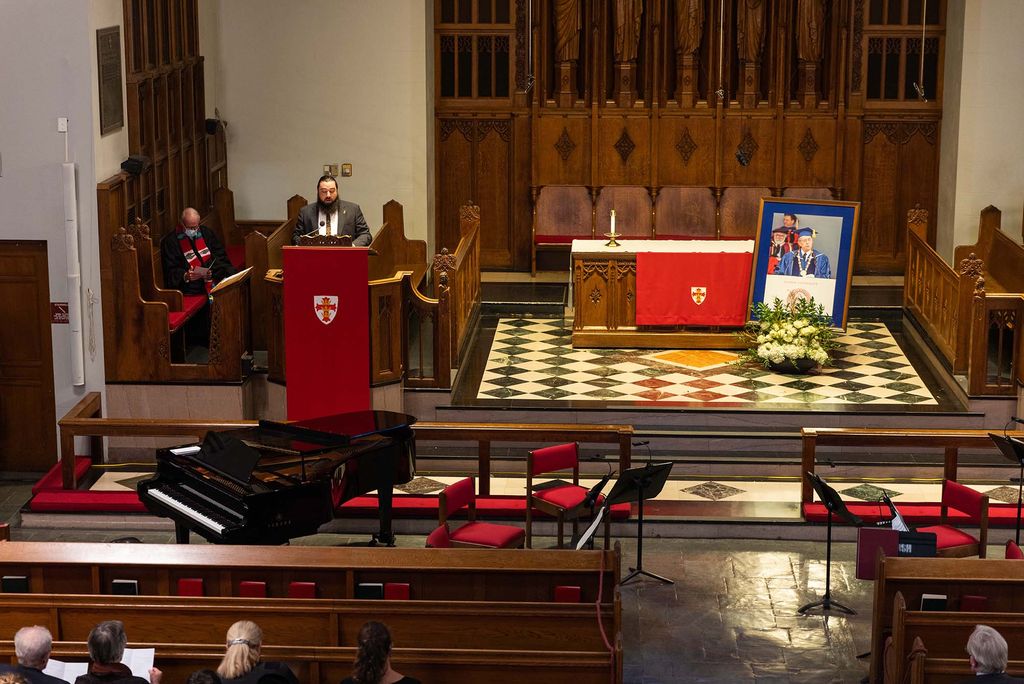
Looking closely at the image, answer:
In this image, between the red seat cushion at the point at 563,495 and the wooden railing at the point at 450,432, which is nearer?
the red seat cushion at the point at 563,495

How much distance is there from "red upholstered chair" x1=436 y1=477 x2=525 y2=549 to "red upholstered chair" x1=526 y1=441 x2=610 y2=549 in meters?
0.38

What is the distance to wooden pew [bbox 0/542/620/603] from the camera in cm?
749

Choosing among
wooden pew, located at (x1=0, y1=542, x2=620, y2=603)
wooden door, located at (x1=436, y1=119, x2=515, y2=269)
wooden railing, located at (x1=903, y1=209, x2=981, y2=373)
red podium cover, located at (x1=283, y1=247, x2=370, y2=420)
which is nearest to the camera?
wooden pew, located at (x1=0, y1=542, x2=620, y2=603)

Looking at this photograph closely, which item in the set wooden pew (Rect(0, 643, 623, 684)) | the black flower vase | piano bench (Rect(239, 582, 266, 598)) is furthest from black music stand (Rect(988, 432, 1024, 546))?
piano bench (Rect(239, 582, 266, 598))

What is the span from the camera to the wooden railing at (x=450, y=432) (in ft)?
33.7

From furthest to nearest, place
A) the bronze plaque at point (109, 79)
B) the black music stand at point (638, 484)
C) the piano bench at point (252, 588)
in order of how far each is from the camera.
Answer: the bronze plaque at point (109, 79), the black music stand at point (638, 484), the piano bench at point (252, 588)

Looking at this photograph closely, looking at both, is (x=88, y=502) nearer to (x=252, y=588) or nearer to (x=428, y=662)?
(x=252, y=588)

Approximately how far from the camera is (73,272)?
37.2 feet

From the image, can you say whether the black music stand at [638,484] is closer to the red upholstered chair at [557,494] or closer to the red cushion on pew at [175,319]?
the red upholstered chair at [557,494]

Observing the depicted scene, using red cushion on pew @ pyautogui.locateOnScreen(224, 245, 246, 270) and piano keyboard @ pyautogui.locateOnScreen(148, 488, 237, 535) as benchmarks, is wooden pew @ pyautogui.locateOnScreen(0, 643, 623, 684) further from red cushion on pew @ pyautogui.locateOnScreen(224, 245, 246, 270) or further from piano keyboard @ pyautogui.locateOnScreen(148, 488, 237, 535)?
red cushion on pew @ pyautogui.locateOnScreen(224, 245, 246, 270)

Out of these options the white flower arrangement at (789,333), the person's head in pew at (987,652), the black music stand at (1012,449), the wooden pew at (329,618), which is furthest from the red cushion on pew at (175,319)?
the person's head in pew at (987,652)

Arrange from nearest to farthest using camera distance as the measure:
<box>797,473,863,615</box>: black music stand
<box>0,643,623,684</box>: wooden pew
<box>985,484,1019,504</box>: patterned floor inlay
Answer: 1. <box>0,643,623,684</box>: wooden pew
2. <box>797,473,863,615</box>: black music stand
3. <box>985,484,1019,504</box>: patterned floor inlay

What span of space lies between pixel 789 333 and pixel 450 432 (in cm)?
384

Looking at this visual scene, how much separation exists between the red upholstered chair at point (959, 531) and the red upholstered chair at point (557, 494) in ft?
6.72
